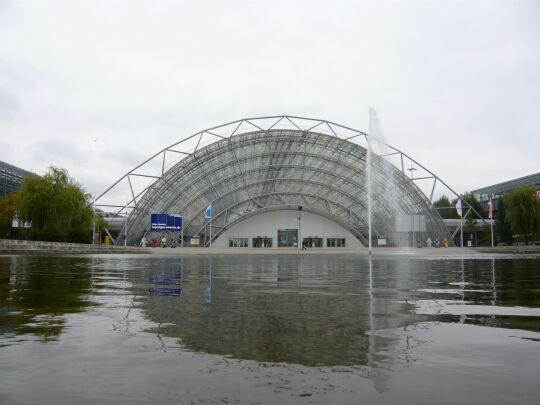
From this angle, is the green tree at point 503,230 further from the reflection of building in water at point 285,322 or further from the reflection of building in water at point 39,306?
the reflection of building in water at point 39,306

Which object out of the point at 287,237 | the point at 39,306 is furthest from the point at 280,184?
the point at 39,306

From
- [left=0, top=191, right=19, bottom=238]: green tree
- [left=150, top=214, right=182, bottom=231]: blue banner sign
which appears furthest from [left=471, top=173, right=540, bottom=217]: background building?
[left=0, top=191, right=19, bottom=238]: green tree

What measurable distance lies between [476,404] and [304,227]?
89.8 metres

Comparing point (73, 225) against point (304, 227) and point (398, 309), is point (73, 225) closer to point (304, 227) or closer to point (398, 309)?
point (304, 227)

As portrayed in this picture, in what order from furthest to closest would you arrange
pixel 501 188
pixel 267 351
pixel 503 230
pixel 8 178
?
pixel 8 178 → pixel 501 188 → pixel 503 230 → pixel 267 351

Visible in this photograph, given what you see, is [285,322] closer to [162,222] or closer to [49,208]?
[49,208]

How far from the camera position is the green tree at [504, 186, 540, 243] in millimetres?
79625

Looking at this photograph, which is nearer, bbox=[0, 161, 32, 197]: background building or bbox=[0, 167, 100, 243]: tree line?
bbox=[0, 167, 100, 243]: tree line

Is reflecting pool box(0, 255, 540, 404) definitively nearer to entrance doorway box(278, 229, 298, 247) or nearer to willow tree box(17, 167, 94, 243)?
willow tree box(17, 167, 94, 243)

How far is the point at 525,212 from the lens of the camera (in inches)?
3130

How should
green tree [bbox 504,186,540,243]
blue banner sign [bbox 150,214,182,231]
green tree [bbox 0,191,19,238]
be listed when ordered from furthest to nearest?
green tree [bbox 0,191,19,238]
green tree [bbox 504,186,540,243]
blue banner sign [bbox 150,214,182,231]

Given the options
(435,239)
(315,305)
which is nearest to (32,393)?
(315,305)

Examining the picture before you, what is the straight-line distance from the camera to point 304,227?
9250 cm

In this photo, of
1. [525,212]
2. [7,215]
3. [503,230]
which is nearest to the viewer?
[525,212]
